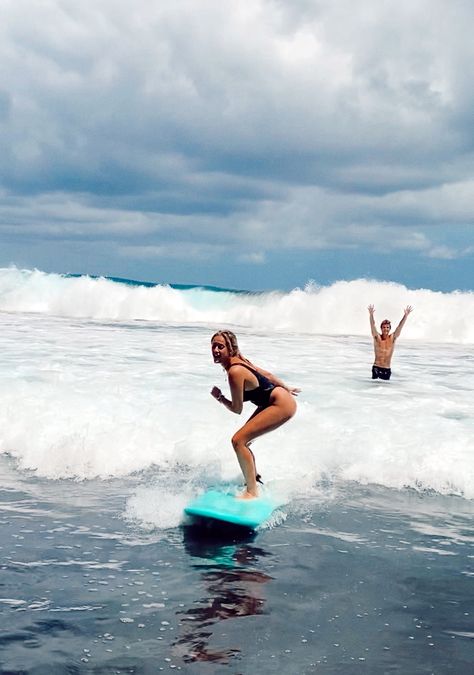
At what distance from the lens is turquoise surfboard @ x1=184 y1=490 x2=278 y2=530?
6.53m

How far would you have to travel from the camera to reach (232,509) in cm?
670

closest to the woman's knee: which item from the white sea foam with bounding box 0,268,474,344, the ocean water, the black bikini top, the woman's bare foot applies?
the black bikini top

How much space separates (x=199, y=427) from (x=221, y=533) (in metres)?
3.83

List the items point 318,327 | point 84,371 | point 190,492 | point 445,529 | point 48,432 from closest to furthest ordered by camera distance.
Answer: point 445,529 → point 190,492 → point 48,432 → point 84,371 → point 318,327

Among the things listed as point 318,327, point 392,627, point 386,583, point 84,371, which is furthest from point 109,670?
point 318,327

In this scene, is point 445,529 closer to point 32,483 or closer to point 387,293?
point 32,483

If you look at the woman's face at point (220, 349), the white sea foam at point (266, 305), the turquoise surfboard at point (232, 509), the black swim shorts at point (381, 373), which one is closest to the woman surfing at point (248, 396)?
the woman's face at point (220, 349)

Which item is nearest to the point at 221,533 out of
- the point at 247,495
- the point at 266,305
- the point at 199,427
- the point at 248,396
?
the point at 247,495

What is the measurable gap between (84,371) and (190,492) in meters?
6.81

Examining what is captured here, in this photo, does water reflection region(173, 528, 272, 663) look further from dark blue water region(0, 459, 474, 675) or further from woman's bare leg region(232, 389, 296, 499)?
woman's bare leg region(232, 389, 296, 499)

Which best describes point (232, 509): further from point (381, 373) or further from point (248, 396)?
point (381, 373)

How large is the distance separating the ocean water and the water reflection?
0.6 inches

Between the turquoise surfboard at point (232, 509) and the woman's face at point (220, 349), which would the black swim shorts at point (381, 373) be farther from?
the woman's face at point (220, 349)

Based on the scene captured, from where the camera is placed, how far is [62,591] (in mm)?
5023
